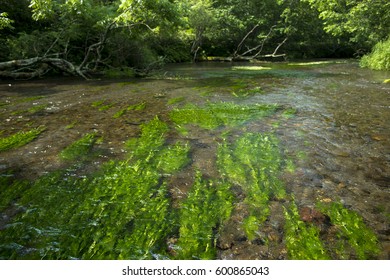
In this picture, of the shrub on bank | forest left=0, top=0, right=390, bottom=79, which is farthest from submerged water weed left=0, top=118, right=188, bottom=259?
the shrub on bank

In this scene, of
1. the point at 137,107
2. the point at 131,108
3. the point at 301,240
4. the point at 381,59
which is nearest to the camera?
the point at 301,240

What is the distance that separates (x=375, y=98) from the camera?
8.52 meters

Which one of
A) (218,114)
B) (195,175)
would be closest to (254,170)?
(195,175)

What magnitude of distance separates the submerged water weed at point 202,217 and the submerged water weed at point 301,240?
593 mm

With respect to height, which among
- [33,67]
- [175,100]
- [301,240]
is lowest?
[301,240]

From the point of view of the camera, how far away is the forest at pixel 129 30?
13.1 meters

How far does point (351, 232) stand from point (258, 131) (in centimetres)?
303

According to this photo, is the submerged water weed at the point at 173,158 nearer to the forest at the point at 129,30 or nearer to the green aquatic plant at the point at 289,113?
the green aquatic plant at the point at 289,113

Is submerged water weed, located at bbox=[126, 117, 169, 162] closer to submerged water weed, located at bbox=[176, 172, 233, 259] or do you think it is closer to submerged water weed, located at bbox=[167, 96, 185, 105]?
submerged water weed, located at bbox=[176, 172, 233, 259]

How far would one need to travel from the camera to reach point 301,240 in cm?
250

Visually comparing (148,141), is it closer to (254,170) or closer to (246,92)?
(254,170)

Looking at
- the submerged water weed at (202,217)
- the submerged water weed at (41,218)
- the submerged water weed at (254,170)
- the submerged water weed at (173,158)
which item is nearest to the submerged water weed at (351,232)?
the submerged water weed at (254,170)

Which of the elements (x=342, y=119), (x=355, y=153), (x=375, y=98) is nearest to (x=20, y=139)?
(x=355, y=153)

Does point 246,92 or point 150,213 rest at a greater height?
point 246,92
